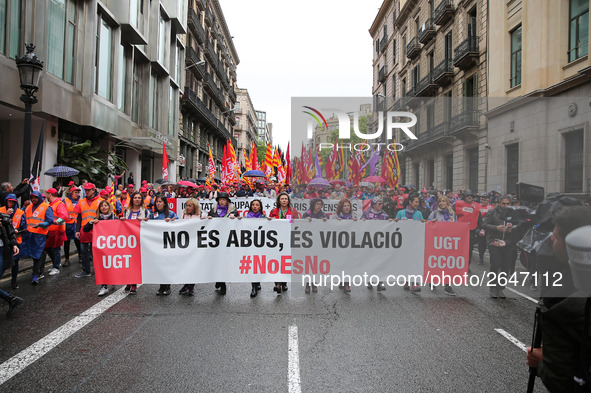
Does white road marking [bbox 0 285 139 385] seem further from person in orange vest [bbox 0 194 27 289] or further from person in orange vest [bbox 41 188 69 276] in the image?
person in orange vest [bbox 41 188 69 276]

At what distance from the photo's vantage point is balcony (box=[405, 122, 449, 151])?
4555 millimetres

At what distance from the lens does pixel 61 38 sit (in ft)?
51.5

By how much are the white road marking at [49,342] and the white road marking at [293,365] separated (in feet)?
7.90

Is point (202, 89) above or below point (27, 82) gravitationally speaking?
above

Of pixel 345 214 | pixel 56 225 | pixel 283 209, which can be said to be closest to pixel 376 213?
pixel 345 214

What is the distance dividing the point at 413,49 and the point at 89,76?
529 inches

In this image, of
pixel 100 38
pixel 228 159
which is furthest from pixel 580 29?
pixel 228 159

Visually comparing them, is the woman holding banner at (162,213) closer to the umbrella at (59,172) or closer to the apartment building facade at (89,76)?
the umbrella at (59,172)

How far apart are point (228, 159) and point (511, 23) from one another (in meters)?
21.1

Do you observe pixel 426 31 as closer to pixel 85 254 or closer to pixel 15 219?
pixel 85 254

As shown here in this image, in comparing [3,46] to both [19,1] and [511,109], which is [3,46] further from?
[511,109]

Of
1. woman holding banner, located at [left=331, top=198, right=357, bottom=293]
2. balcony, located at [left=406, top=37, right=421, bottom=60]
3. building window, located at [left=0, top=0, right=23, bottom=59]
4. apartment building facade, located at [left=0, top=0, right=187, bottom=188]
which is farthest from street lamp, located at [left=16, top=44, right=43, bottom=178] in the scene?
balcony, located at [left=406, top=37, right=421, bottom=60]

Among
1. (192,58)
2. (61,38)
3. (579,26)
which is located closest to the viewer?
(579,26)

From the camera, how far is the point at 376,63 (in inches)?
452
